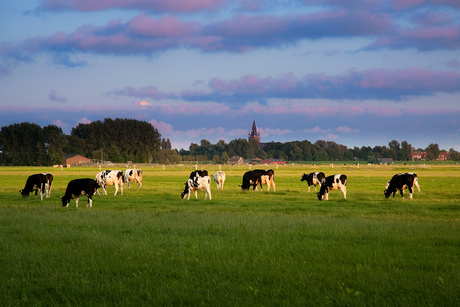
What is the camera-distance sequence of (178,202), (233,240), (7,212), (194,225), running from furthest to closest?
(178,202), (7,212), (194,225), (233,240)

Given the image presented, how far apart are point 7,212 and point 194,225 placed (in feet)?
30.4

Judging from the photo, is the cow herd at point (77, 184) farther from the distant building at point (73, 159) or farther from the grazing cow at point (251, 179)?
the distant building at point (73, 159)

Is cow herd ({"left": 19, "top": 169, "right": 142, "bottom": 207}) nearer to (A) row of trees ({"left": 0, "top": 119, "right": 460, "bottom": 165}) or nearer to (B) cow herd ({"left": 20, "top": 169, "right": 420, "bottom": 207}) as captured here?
(B) cow herd ({"left": 20, "top": 169, "right": 420, "bottom": 207})

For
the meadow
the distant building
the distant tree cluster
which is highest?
the distant tree cluster

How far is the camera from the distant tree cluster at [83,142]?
138 metres

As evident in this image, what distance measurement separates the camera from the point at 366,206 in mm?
23172

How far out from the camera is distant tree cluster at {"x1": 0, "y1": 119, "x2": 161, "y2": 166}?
137875 mm

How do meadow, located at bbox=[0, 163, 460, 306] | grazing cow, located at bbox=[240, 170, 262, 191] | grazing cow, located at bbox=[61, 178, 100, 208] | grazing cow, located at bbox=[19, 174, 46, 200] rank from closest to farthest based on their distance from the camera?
meadow, located at bbox=[0, 163, 460, 306] < grazing cow, located at bbox=[61, 178, 100, 208] < grazing cow, located at bbox=[19, 174, 46, 200] < grazing cow, located at bbox=[240, 170, 262, 191]

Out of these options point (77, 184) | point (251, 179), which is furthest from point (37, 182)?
point (251, 179)

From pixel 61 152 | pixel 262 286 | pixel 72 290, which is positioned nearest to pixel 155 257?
pixel 72 290

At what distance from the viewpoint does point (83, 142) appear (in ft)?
484

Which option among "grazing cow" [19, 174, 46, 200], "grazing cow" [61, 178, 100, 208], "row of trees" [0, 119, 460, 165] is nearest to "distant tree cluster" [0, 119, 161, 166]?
"row of trees" [0, 119, 460, 165]

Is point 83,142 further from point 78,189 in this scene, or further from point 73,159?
point 78,189

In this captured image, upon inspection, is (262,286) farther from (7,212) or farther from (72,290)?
(7,212)
